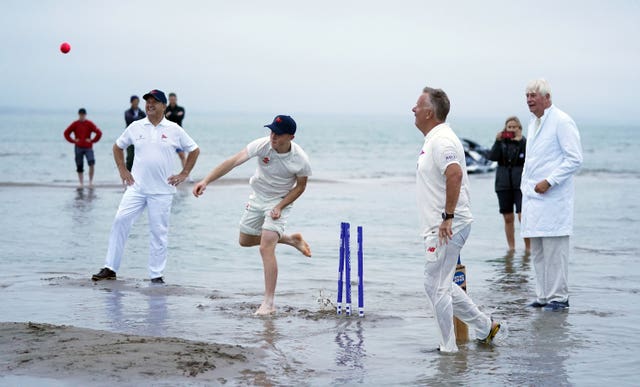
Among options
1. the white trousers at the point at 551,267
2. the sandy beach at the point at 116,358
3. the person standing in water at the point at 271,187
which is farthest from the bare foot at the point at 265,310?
the white trousers at the point at 551,267

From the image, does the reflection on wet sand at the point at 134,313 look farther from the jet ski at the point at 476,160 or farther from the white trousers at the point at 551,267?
the jet ski at the point at 476,160

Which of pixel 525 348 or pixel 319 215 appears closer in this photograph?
pixel 525 348

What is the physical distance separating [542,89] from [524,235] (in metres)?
1.45

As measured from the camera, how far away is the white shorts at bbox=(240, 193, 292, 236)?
Result: 8.61 meters

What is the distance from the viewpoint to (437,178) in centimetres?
690

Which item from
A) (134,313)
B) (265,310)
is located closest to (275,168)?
(265,310)

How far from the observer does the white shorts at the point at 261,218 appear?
28.2 ft

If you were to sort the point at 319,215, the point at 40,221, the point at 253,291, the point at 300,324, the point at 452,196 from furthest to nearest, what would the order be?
the point at 319,215 → the point at 40,221 → the point at 253,291 → the point at 300,324 → the point at 452,196

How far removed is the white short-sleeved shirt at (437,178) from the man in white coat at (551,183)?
84.3 inches

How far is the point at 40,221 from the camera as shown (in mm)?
15906

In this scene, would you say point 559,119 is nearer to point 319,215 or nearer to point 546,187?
point 546,187

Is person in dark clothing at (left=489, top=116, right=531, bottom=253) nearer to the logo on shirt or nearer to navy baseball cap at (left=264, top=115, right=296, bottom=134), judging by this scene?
navy baseball cap at (left=264, top=115, right=296, bottom=134)

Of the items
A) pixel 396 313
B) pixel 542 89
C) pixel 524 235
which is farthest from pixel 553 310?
pixel 542 89

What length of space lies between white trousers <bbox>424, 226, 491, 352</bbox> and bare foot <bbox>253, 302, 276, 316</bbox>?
1926mm
